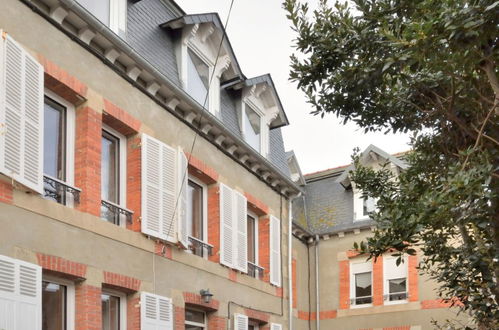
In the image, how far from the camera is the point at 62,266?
9062mm

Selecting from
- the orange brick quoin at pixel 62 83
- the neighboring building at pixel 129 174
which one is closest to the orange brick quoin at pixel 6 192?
the neighboring building at pixel 129 174

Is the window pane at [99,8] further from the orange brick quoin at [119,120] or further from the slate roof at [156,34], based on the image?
the orange brick quoin at [119,120]

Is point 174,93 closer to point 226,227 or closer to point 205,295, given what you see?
point 226,227

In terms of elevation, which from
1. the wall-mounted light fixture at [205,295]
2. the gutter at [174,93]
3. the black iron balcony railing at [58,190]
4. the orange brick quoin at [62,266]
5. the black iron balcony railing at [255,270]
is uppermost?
the gutter at [174,93]

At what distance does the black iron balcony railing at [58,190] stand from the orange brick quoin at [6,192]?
0.85 metres

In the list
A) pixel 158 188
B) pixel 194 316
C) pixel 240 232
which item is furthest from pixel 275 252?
pixel 158 188

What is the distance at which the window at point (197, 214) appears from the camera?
42.9ft

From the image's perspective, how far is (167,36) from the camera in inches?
506

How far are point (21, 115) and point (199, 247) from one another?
17.6 ft

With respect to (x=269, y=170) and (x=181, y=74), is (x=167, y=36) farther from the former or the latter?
(x=269, y=170)

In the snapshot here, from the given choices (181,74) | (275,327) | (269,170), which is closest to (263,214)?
(269,170)

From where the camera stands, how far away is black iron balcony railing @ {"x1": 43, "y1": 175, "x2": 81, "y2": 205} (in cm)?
926

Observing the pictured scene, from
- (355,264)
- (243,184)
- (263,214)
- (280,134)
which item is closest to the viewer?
(243,184)

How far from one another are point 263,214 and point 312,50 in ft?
27.7
